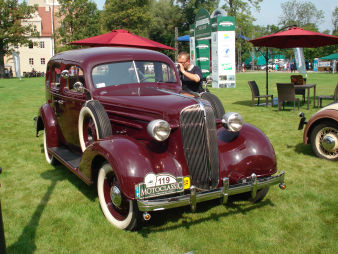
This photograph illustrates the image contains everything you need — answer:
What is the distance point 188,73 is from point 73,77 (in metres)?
2.52

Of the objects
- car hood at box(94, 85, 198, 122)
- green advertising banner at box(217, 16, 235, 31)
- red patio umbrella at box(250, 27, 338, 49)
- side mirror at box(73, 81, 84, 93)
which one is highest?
green advertising banner at box(217, 16, 235, 31)

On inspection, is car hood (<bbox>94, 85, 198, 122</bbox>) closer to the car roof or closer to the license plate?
the car roof

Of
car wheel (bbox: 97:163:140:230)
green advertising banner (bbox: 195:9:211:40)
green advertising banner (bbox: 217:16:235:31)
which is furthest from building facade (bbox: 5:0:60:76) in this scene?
car wheel (bbox: 97:163:140:230)

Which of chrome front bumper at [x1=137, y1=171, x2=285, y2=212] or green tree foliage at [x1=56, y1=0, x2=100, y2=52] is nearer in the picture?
chrome front bumper at [x1=137, y1=171, x2=285, y2=212]

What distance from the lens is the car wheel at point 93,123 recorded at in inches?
155

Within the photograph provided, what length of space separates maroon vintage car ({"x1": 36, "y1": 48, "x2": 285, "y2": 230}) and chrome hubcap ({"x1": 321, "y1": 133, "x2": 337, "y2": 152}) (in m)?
2.11

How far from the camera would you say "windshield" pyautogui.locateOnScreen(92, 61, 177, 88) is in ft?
15.1

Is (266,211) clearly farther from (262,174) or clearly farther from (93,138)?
(93,138)

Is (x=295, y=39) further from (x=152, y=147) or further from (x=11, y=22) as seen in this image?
(x=11, y=22)

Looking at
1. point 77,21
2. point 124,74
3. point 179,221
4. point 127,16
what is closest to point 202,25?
point 124,74

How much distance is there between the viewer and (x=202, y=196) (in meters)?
3.12

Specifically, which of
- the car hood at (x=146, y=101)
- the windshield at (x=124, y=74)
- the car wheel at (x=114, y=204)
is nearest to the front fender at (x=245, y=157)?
the car hood at (x=146, y=101)

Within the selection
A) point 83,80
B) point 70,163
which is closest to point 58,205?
point 70,163

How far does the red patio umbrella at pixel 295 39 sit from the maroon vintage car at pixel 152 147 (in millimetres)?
7768
